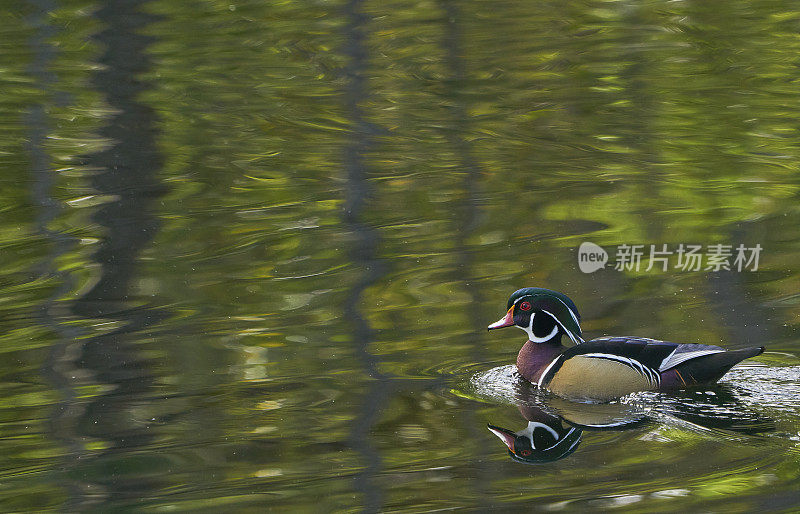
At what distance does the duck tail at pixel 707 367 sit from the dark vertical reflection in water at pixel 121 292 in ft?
8.48

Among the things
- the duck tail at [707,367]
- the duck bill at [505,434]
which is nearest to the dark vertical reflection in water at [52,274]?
the duck bill at [505,434]

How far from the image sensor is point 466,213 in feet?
31.7

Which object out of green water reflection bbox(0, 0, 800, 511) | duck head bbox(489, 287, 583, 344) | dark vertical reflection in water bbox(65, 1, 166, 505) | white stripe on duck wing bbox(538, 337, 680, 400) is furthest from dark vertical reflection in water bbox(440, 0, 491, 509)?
dark vertical reflection in water bbox(65, 1, 166, 505)

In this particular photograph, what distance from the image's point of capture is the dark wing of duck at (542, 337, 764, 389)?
6422 mm

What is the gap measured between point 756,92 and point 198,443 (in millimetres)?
8818

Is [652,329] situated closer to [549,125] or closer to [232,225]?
[232,225]

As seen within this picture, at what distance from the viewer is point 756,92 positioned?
13.3 m

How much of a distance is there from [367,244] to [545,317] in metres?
2.34

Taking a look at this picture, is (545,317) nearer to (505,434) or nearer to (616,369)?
(616,369)

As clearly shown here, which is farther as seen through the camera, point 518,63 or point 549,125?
point 518,63

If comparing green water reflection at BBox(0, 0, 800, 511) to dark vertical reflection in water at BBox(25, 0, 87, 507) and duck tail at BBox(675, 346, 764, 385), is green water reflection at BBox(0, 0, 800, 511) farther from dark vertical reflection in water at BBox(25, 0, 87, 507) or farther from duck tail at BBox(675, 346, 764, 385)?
duck tail at BBox(675, 346, 764, 385)

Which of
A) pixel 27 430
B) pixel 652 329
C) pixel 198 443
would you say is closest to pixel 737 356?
pixel 652 329

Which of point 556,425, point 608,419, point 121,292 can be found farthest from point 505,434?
point 121,292

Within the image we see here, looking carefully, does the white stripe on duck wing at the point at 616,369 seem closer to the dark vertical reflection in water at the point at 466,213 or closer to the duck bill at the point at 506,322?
the duck bill at the point at 506,322
